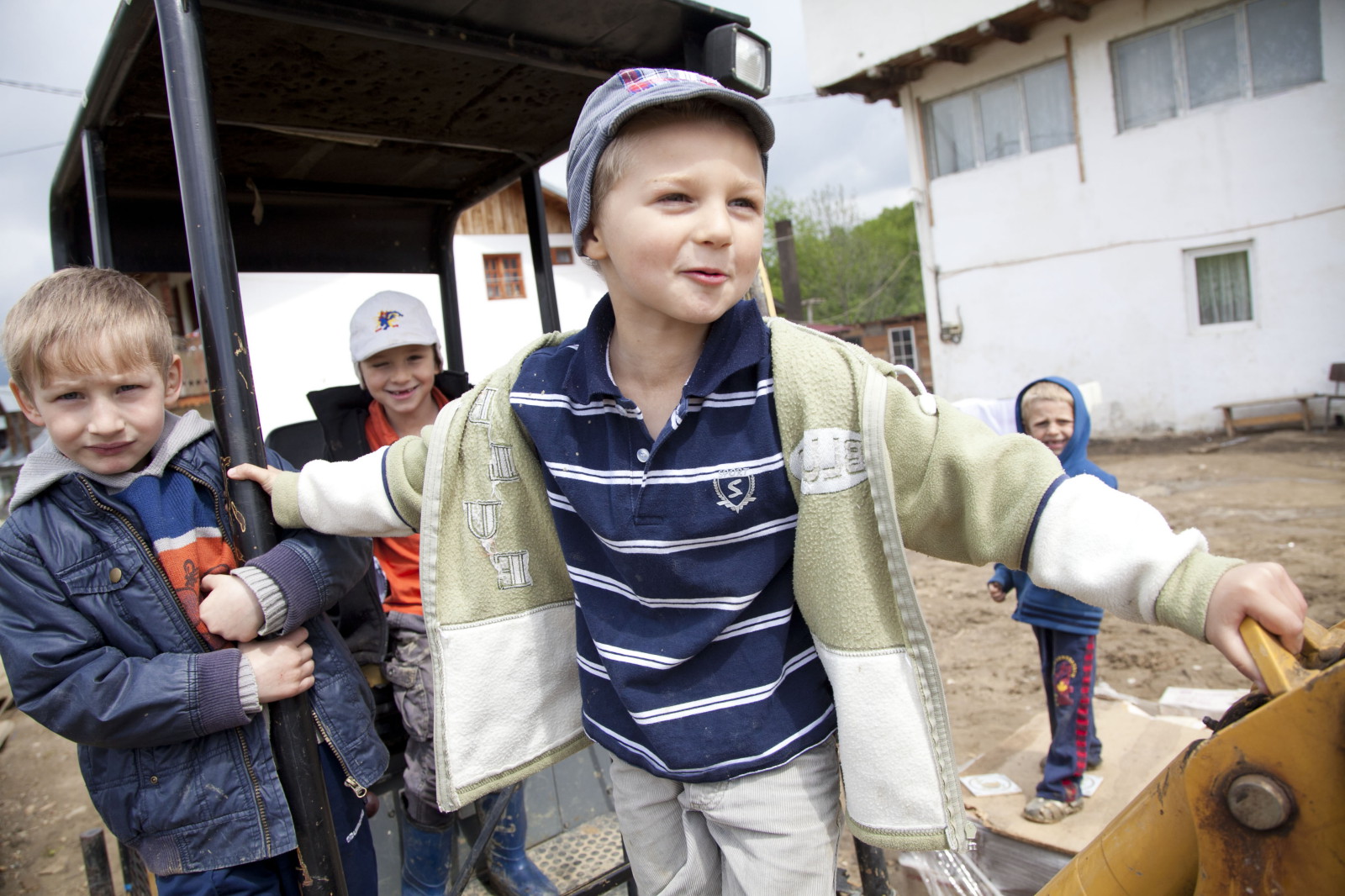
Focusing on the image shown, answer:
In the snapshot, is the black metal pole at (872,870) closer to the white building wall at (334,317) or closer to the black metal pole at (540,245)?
the black metal pole at (540,245)

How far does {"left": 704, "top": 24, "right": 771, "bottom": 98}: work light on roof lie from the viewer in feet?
5.92

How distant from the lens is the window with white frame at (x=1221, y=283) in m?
11.3

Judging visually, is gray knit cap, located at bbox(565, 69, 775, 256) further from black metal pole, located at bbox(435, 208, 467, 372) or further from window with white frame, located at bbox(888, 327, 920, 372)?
window with white frame, located at bbox(888, 327, 920, 372)

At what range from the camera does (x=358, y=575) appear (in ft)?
5.65

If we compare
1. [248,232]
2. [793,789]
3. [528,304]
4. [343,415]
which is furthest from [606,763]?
[528,304]

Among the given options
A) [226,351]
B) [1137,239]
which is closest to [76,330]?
[226,351]

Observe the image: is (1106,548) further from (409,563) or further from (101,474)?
(409,563)

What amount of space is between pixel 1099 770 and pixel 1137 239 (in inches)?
433

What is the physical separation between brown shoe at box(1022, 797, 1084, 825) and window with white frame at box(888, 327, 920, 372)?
23.7 metres

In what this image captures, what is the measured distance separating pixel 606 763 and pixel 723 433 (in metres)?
1.97

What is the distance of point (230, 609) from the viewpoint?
1460 millimetres

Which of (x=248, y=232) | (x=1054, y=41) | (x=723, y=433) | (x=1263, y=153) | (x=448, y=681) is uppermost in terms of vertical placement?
(x=1054, y=41)

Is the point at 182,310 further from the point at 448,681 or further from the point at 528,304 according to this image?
the point at 448,681

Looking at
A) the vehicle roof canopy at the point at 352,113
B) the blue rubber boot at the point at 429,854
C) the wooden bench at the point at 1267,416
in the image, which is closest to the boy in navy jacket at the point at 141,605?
the vehicle roof canopy at the point at 352,113
